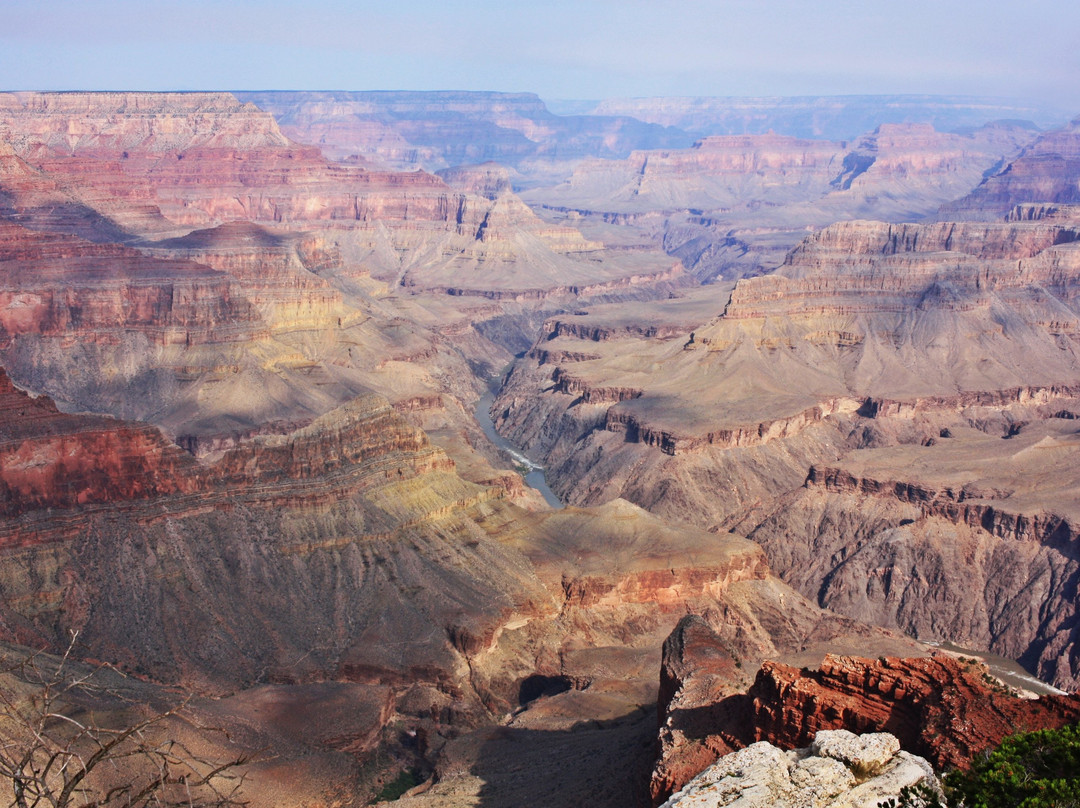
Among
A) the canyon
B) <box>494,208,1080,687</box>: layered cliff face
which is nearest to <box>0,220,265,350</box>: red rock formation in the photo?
the canyon

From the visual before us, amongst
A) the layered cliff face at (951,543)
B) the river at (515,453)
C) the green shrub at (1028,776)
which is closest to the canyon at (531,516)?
the layered cliff face at (951,543)

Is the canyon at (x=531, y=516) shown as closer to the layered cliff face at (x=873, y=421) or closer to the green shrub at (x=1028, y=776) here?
the layered cliff face at (x=873, y=421)

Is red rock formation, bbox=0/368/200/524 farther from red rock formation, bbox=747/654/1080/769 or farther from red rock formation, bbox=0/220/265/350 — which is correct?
red rock formation, bbox=0/220/265/350

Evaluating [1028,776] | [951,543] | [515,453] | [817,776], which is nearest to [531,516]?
[951,543]

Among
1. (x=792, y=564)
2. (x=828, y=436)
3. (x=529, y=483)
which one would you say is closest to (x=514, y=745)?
Answer: (x=792, y=564)

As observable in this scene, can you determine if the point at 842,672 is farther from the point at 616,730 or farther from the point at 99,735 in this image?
the point at 99,735

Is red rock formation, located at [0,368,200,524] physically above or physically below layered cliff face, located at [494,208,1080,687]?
above
